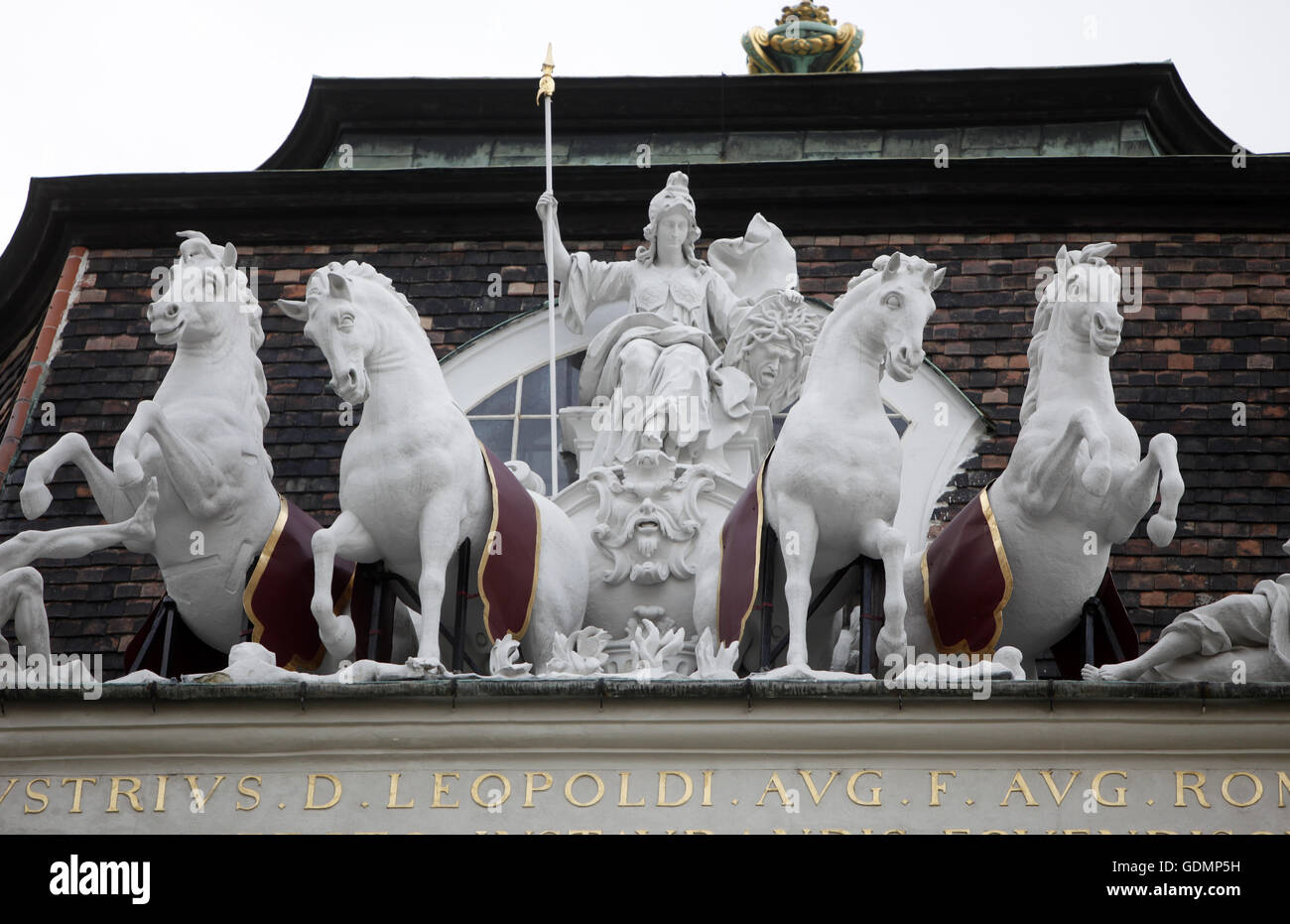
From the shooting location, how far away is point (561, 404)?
17484 mm

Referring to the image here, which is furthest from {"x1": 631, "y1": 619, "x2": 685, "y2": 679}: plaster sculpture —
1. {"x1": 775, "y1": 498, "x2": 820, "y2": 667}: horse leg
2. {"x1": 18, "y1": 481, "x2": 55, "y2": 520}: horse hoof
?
{"x1": 18, "y1": 481, "x2": 55, "y2": 520}: horse hoof

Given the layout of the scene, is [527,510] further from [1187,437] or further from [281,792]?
[1187,437]

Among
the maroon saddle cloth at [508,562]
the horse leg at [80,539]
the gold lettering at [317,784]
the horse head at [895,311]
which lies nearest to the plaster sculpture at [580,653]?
the maroon saddle cloth at [508,562]

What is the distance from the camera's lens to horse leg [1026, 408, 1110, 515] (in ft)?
43.3

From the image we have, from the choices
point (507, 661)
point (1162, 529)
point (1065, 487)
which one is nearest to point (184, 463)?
point (507, 661)

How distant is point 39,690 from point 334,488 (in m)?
4.10

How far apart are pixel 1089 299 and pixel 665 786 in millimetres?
3404

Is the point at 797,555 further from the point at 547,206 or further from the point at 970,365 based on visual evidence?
the point at 970,365

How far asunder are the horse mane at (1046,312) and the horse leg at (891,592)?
119 cm

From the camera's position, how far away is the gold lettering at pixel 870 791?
12453mm

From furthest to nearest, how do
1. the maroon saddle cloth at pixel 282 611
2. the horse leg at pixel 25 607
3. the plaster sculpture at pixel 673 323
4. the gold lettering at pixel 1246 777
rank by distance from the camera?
the plaster sculpture at pixel 673 323, the maroon saddle cloth at pixel 282 611, the horse leg at pixel 25 607, the gold lettering at pixel 1246 777

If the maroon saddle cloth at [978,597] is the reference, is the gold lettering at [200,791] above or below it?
below

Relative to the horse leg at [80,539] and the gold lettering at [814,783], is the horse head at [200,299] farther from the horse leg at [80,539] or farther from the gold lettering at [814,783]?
the gold lettering at [814,783]

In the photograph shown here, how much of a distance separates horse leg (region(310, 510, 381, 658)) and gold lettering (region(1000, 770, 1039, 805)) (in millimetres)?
3338
